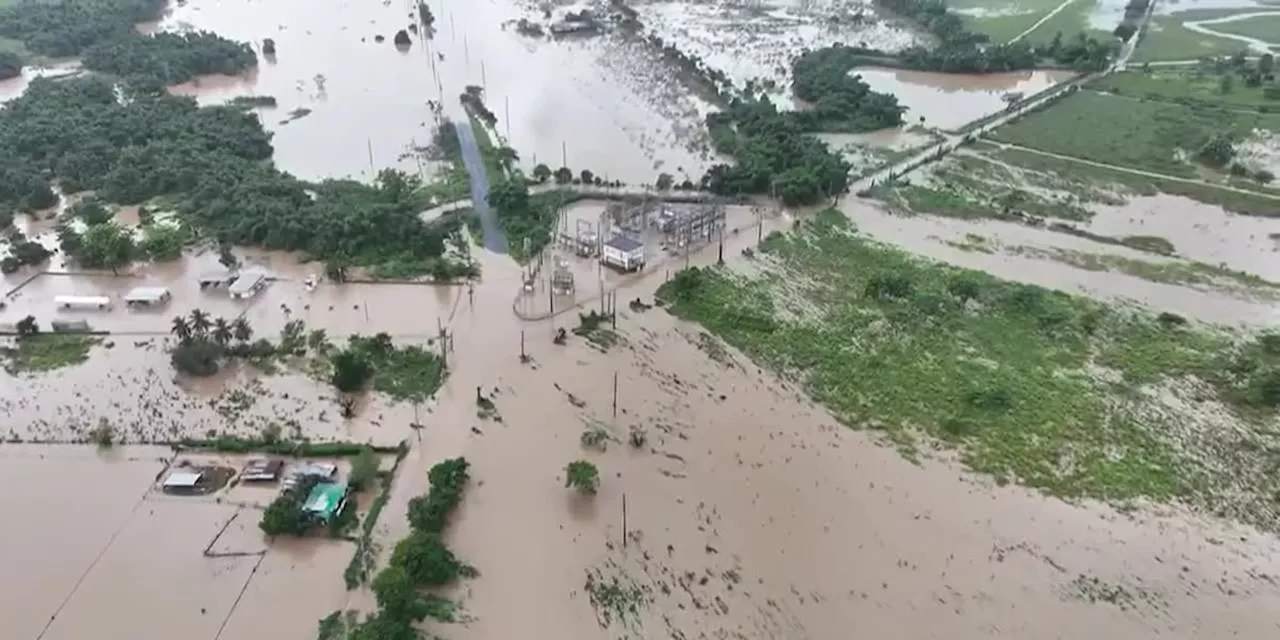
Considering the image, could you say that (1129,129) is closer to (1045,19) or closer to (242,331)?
(1045,19)

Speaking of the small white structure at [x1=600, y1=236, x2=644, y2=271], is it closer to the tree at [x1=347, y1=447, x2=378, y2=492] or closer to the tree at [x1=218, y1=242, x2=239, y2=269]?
the tree at [x1=347, y1=447, x2=378, y2=492]

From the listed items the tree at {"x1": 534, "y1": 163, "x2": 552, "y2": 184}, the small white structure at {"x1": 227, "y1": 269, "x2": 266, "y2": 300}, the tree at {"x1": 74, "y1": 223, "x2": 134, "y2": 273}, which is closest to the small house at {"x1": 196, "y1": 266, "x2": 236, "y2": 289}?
the small white structure at {"x1": 227, "y1": 269, "x2": 266, "y2": 300}

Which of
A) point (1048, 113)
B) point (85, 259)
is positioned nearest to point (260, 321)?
point (85, 259)

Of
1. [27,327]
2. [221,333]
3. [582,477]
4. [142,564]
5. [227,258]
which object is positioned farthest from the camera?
[227,258]

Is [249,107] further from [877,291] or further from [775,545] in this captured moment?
[775,545]

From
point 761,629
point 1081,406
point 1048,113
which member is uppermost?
point 1048,113

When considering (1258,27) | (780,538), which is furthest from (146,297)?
(1258,27)
